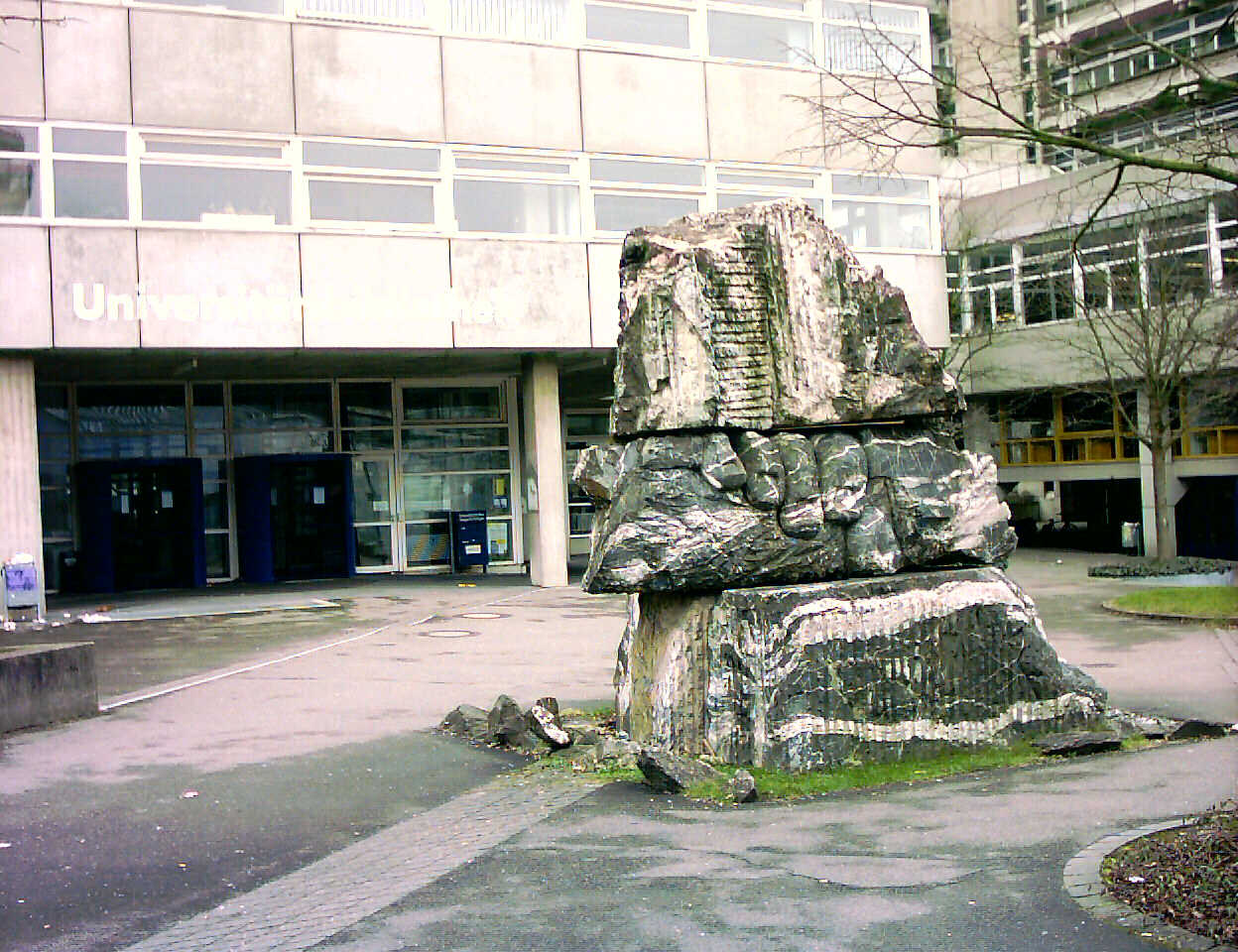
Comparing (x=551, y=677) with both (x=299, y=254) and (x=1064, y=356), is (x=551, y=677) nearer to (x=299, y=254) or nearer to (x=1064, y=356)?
(x=299, y=254)

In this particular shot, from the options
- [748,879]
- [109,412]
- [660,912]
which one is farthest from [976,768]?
[109,412]

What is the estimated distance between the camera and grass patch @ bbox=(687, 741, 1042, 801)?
318 inches

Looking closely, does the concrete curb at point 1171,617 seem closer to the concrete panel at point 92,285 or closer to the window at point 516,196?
the window at point 516,196

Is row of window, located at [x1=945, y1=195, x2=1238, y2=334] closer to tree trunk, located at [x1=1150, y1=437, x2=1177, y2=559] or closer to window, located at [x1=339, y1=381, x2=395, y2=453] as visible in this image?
tree trunk, located at [x1=1150, y1=437, x2=1177, y2=559]

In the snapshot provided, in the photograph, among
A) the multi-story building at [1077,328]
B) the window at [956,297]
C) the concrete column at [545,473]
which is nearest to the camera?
the concrete column at [545,473]

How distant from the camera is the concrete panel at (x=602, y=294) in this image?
2288 cm

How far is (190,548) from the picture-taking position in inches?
1026

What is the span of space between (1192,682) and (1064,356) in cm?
1993

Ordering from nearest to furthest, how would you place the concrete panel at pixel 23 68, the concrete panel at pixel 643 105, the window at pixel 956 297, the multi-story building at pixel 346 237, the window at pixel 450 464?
the concrete panel at pixel 23 68, the multi-story building at pixel 346 237, the concrete panel at pixel 643 105, the window at pixel 450 464, the window at pixel 956 297

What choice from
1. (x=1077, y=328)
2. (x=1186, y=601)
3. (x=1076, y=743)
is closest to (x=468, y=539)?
(x=1186, y=601)

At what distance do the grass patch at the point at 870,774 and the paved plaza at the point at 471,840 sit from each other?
190 mm

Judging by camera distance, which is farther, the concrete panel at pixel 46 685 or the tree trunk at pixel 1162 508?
the tree trunk at pixel 1162 508

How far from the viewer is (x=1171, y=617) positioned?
17.6 metres

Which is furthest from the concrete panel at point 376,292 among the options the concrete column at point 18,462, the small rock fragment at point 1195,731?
the small rock fragment at point 1195,731
